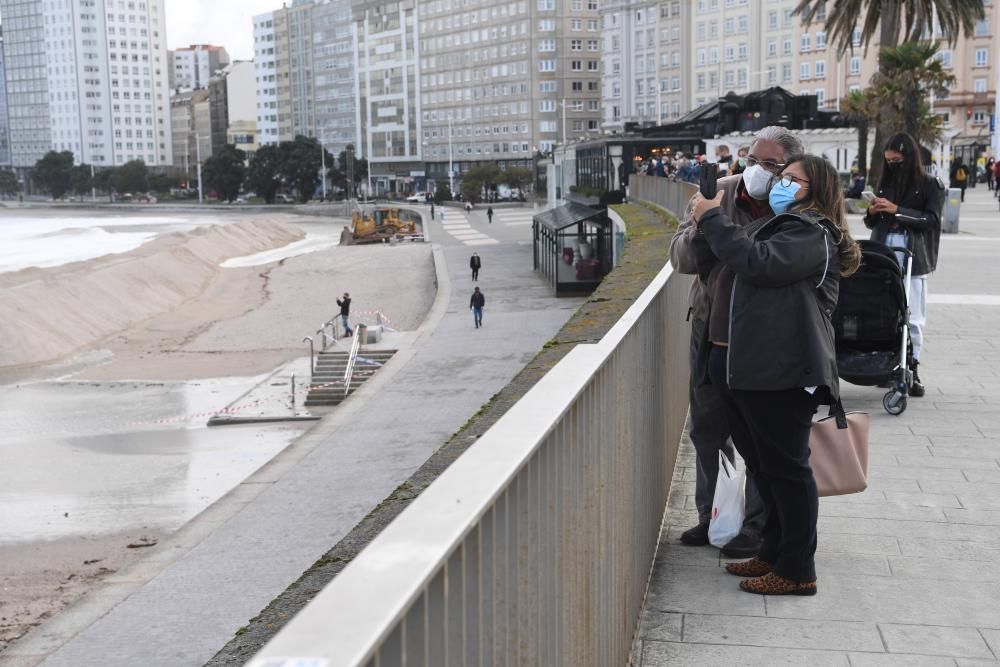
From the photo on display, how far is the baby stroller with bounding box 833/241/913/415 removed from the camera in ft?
25.3

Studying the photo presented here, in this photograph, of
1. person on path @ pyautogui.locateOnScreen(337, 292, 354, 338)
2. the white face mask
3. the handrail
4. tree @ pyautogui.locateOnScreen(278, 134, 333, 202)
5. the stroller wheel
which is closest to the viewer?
the white face mask

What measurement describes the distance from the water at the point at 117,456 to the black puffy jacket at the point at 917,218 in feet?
42.6

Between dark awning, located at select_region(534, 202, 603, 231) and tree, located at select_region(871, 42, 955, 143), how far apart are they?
9.60 metres

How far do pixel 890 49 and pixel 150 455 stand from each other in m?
25.6

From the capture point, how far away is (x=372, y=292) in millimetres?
56656

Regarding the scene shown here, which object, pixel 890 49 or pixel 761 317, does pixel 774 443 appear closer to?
pixel 761 317

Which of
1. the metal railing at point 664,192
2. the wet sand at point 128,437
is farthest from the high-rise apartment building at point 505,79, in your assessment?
the metal railing at point 664,192

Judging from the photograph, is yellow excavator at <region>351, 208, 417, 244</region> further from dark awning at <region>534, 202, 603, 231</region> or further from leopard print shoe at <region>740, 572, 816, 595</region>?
leopard print shoe at <region>740, 572, 816, 595</region>

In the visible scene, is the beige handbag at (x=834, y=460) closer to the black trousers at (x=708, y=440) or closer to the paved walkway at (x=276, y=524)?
the black trousers at (x=708, y=440)

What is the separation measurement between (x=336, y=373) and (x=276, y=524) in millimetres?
15534

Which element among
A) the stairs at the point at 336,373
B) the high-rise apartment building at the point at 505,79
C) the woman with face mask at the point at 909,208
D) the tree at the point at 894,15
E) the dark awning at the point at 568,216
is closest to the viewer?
the woman with face mask at the point at 909,208

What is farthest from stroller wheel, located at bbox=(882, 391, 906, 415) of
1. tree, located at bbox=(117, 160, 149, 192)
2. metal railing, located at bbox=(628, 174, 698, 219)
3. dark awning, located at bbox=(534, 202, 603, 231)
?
tree, located at bbox=(117, 160, 149, 192)

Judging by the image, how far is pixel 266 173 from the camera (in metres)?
159

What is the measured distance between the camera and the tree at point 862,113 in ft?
133
